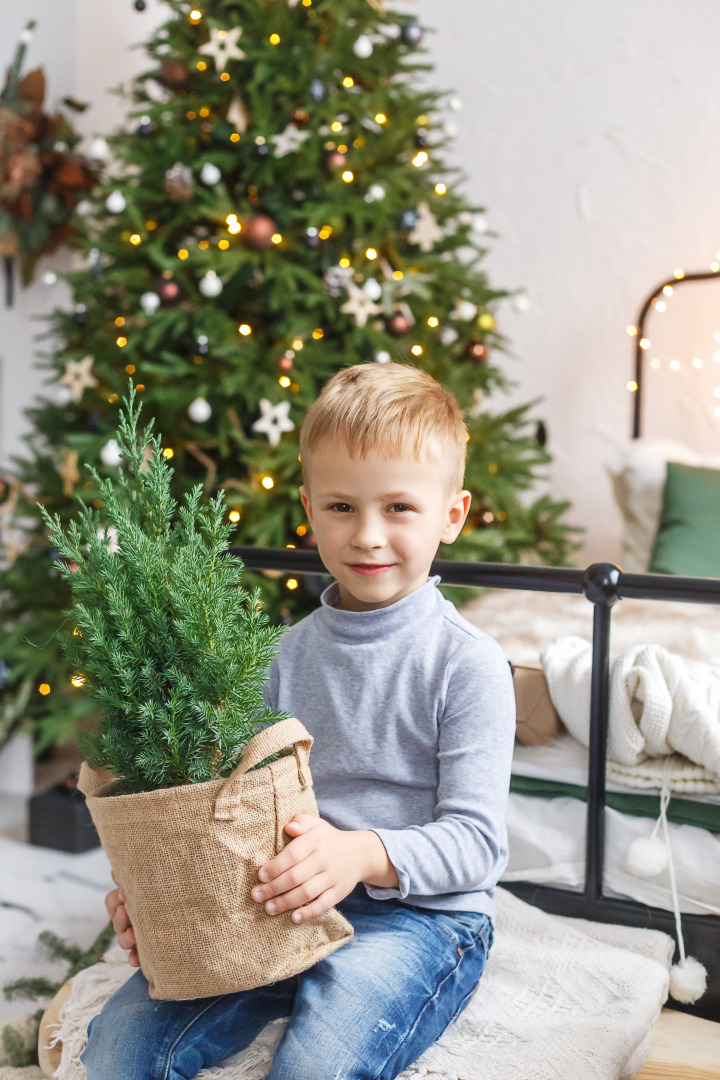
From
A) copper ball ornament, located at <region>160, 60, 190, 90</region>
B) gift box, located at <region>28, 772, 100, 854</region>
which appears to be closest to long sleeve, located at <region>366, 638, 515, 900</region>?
gift box, located at <region>28, 772, 100, 854</region>

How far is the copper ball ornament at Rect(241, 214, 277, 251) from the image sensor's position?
2.12 metres

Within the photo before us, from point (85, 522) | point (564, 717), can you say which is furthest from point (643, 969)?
point (85, 522)

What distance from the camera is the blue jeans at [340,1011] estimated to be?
2.86ft

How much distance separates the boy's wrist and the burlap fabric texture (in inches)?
2.8

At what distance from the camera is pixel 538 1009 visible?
3.49ft

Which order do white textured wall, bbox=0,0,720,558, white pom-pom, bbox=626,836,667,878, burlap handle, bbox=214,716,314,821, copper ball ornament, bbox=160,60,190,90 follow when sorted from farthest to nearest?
white textured wall, bbox=0,0,720,558
copper ball ornament, bbox=160,60,190,90
white pom-pom, bbox=626,836,667,878
burlap handle, bbox=214,716,314,821

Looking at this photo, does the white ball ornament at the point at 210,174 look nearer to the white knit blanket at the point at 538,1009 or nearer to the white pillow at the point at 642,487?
the white pillow at the point at 642,487

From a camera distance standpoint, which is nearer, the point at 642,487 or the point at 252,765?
the point at 252,765

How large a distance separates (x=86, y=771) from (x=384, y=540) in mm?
376

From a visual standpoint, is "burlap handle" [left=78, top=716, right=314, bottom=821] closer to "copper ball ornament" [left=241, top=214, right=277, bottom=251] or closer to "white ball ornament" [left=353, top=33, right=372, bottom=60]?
"copper ball ornament" [left=241, top=214, right=277, bottom=251]

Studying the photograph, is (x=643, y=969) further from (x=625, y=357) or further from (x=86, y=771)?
(x=625, y=357)

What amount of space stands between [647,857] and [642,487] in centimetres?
147

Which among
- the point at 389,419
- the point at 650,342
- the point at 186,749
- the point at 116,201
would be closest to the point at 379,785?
the point at 186,749

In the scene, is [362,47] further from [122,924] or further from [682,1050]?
[682,1050]
